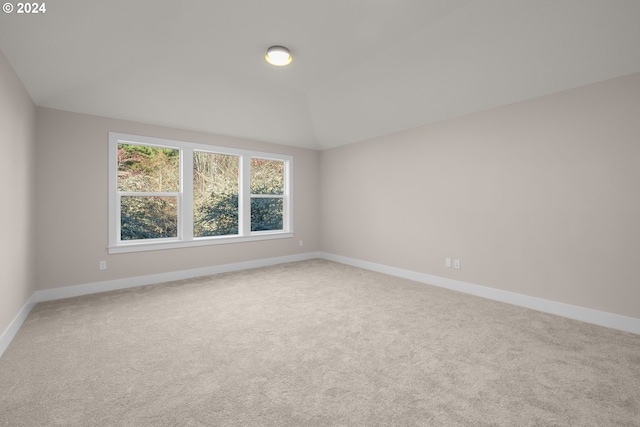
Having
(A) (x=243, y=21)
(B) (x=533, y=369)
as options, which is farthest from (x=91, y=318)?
(B) (x=533, y=369)

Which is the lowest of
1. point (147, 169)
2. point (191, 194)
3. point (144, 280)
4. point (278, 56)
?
point (144, 280)

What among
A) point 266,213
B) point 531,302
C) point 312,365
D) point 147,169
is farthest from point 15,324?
point 531,302

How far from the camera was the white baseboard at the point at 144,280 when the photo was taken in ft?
12.2

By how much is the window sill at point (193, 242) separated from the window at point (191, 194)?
1 centimetres

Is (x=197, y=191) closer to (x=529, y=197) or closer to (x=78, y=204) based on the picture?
(x=78, y=204)

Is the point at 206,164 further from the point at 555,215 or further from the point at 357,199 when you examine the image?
the point at 555,215

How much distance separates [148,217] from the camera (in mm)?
4523

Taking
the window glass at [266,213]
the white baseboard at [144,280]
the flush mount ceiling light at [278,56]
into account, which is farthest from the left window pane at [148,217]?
the flush mount ceiling light at [278,56]

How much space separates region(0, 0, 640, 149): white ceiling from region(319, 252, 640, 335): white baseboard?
2267mm

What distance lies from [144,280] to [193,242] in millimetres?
844

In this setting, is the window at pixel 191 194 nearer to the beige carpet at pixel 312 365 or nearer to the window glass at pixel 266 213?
the window glass at pixel 266 213

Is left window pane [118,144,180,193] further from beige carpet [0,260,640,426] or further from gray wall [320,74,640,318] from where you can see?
gray wall [320,74,640,318]

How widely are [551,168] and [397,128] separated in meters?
2.15

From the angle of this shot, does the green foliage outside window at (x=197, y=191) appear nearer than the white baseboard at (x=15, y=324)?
No
